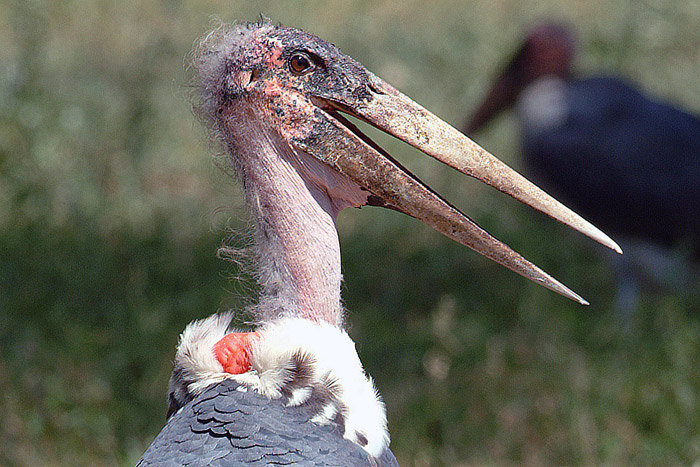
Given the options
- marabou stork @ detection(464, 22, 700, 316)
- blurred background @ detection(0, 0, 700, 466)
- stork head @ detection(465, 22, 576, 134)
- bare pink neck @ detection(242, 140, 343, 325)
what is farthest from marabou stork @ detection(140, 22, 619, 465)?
stork head @ detection(465, 22, 576, 134)

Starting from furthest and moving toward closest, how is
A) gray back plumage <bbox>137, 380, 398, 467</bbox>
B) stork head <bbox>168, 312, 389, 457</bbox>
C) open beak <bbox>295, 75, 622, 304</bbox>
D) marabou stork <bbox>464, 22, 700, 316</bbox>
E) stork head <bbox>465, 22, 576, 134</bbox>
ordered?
stork head <bbox>465, 22, 576, 134</bbox>, marabou stork <bbox>464, 22, 700, 316</bbox>, open beak <bbox>295, 75, 622, 304</bbox>, stork head <bbox>168, 312, 389, 457</bbox>, gray back plumage <bbox>137, 380, 398, 467</bbox>

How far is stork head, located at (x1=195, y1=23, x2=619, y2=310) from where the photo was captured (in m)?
2.00

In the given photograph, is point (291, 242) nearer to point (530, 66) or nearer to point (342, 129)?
point (342, 129)

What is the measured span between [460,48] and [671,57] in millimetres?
1871

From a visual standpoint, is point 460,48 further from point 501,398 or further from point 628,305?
point 501,398

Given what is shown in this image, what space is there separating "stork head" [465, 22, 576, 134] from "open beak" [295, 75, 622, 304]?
13.1 feet

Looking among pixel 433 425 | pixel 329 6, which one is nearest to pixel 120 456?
pixel 433 425

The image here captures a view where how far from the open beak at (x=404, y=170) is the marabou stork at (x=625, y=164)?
289cm

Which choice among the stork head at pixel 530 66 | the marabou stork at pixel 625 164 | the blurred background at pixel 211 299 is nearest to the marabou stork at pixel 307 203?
the blurred background at pixel 211 299

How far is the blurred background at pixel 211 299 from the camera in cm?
344

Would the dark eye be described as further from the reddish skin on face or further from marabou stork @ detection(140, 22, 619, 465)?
the reddish skin on face

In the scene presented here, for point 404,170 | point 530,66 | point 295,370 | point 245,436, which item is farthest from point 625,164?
point 245,436

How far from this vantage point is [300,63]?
200 cm

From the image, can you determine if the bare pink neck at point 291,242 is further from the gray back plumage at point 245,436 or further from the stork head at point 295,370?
the gray back plumage at point 245,436
